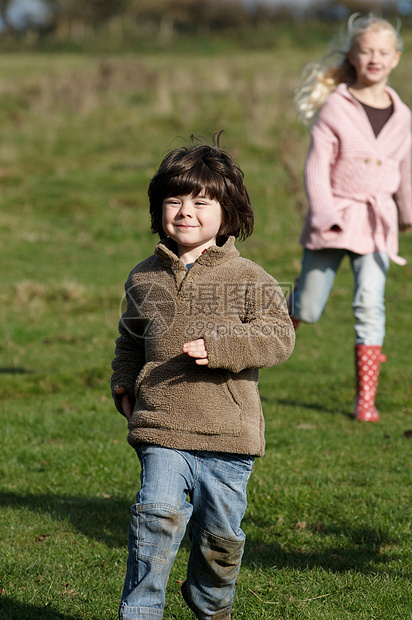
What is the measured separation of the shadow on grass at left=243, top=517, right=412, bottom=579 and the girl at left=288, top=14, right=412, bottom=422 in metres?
2.02

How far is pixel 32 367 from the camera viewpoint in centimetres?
743

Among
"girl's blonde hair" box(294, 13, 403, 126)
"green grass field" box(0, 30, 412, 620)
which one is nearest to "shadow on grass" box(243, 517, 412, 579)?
"green grass field" box(0, 30, 412, 620)

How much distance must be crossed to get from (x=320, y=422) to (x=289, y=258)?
19.4 feet

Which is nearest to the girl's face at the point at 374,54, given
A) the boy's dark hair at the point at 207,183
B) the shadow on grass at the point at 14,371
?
the boy's dark hair at the point at 207,183

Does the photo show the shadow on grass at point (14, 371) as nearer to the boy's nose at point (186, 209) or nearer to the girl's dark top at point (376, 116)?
the girl's dark top at point (376, 116)

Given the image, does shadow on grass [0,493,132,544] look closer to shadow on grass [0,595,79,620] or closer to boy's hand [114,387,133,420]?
shadow on grass [0,595,79,620]

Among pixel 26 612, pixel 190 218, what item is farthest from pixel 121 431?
pixel 190 218

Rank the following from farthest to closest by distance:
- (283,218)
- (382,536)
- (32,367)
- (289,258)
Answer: (283,218), (289,258), (32,367), (382,536)

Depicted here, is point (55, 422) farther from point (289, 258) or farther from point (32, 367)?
point (289, 258)

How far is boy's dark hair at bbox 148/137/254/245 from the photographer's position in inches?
112

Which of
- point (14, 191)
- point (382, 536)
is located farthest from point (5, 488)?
point (14, 191)

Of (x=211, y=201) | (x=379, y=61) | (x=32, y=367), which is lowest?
(x=32, y=367)

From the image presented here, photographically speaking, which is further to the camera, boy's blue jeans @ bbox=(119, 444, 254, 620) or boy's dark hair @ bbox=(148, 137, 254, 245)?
boy's dark hair @ bbox=(148, 137, 254, 245)

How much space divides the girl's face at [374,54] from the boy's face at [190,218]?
10.3ft
